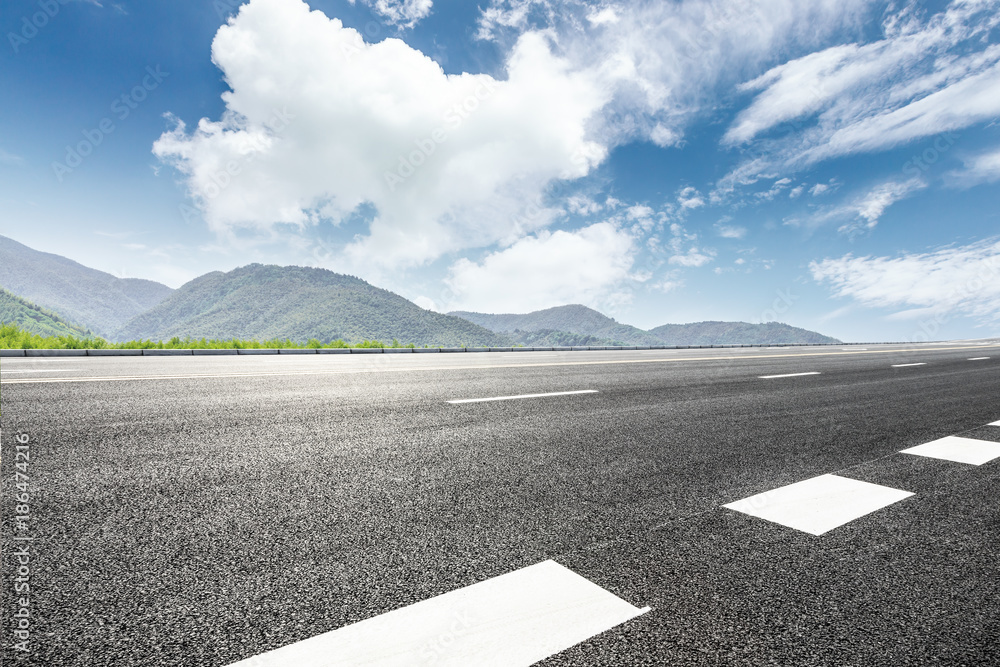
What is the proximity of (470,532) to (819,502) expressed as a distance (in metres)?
1.89

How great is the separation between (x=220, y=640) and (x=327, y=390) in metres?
5.10

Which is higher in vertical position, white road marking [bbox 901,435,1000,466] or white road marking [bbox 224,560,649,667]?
white road marking [bbox 901,435,1000,466]

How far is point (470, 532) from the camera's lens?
2.02 m

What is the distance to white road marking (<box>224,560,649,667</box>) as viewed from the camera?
1.21 metres

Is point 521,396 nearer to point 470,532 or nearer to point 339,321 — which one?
point 470,532

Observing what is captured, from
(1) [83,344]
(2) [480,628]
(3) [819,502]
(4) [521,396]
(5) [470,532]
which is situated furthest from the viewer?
(1) [83,344]

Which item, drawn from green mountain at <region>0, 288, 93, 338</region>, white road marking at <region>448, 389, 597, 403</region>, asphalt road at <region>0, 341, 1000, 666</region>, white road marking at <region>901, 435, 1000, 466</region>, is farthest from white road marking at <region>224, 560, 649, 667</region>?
green mountain at <region>0, 288, 93, 338</region>

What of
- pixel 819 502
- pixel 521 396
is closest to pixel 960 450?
pixel 819 502

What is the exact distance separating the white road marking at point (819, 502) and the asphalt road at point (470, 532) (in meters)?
0.07

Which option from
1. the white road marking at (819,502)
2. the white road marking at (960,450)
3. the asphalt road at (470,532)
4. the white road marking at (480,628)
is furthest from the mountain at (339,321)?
the white road marking at (480,628)

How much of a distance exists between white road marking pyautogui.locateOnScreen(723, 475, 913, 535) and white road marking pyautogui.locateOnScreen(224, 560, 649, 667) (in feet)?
3.91

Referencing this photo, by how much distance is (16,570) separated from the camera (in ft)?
5.30

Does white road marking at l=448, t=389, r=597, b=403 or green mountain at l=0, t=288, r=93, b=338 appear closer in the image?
white road marking at l=448, t=389, r=597, b=403

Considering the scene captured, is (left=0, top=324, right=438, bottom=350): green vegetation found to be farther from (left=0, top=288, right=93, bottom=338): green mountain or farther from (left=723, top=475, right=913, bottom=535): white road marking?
(left=0, top=288, right=93, bottom=338): green mountain
